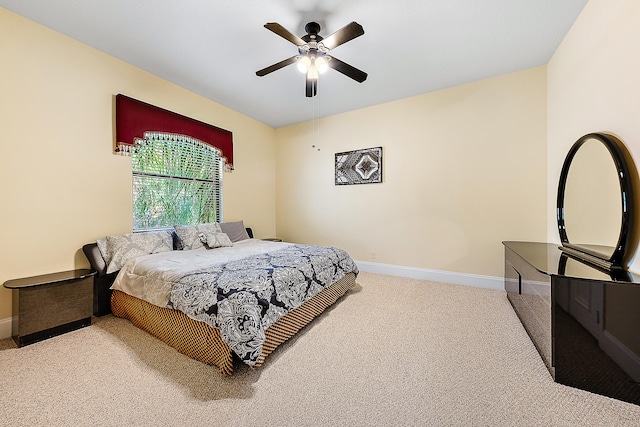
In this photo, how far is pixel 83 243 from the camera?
2594mm

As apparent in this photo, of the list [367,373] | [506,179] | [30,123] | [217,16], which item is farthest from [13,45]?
[506,179]

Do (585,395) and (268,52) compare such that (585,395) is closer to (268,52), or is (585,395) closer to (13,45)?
(268,52)

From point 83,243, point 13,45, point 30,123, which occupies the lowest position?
point 83,243

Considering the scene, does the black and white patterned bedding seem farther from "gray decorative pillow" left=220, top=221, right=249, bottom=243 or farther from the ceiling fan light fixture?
the ceiling fan light fixture

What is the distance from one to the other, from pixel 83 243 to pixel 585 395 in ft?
14.2

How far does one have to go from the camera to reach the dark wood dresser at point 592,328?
138cm

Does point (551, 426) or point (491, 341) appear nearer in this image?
point (551, 426)

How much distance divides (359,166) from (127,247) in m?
3.42

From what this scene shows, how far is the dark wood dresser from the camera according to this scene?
138 cm

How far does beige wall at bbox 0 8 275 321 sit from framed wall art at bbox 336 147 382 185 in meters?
2.89

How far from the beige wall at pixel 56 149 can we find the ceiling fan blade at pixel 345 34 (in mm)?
2511

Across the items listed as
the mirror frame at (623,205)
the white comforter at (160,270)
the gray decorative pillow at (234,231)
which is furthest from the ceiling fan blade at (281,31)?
the gray decorative pillow at (234,231)

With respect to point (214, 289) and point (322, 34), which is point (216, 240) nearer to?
point (214, 289)

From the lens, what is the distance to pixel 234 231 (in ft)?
12.6
